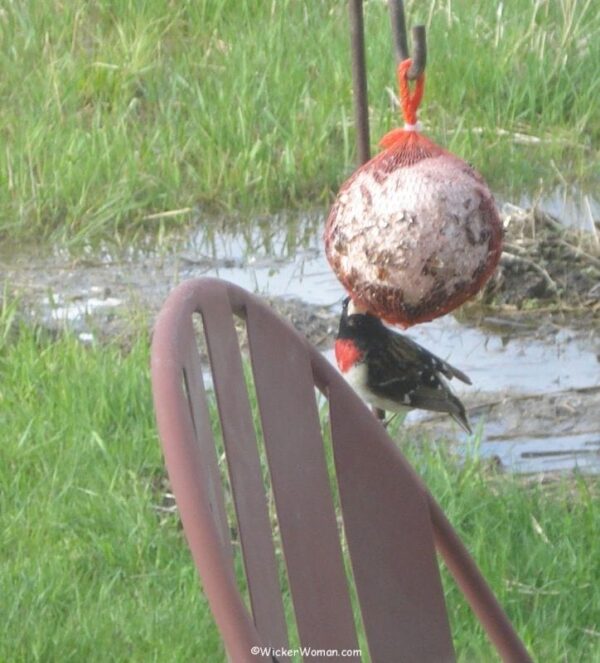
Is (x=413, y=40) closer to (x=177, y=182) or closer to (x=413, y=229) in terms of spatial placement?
(x=413, y=229)

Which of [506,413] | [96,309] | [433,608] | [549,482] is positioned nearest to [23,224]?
[96,309]

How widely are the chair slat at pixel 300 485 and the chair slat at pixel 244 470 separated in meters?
0.04

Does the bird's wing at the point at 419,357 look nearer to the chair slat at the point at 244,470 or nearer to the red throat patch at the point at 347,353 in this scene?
the red throat patch at the point at 347,353

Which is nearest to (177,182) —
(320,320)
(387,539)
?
(320,320)

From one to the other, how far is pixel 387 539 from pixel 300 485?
18 cm

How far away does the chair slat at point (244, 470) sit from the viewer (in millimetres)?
2033

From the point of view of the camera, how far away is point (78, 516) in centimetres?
377

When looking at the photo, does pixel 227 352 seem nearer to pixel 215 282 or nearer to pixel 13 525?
pixel 215 282

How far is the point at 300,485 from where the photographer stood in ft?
7.14

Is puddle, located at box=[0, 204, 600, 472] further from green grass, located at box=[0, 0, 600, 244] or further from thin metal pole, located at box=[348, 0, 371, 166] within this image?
thin metal pole, located at box=[348, 0, 371, 166]

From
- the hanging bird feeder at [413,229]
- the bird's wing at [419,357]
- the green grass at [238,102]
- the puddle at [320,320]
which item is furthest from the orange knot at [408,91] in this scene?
the green grass at [238,102]

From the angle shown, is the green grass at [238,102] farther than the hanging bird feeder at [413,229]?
Yes

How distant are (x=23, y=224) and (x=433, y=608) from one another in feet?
12.9

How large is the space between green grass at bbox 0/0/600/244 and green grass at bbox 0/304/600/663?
1751 mm
